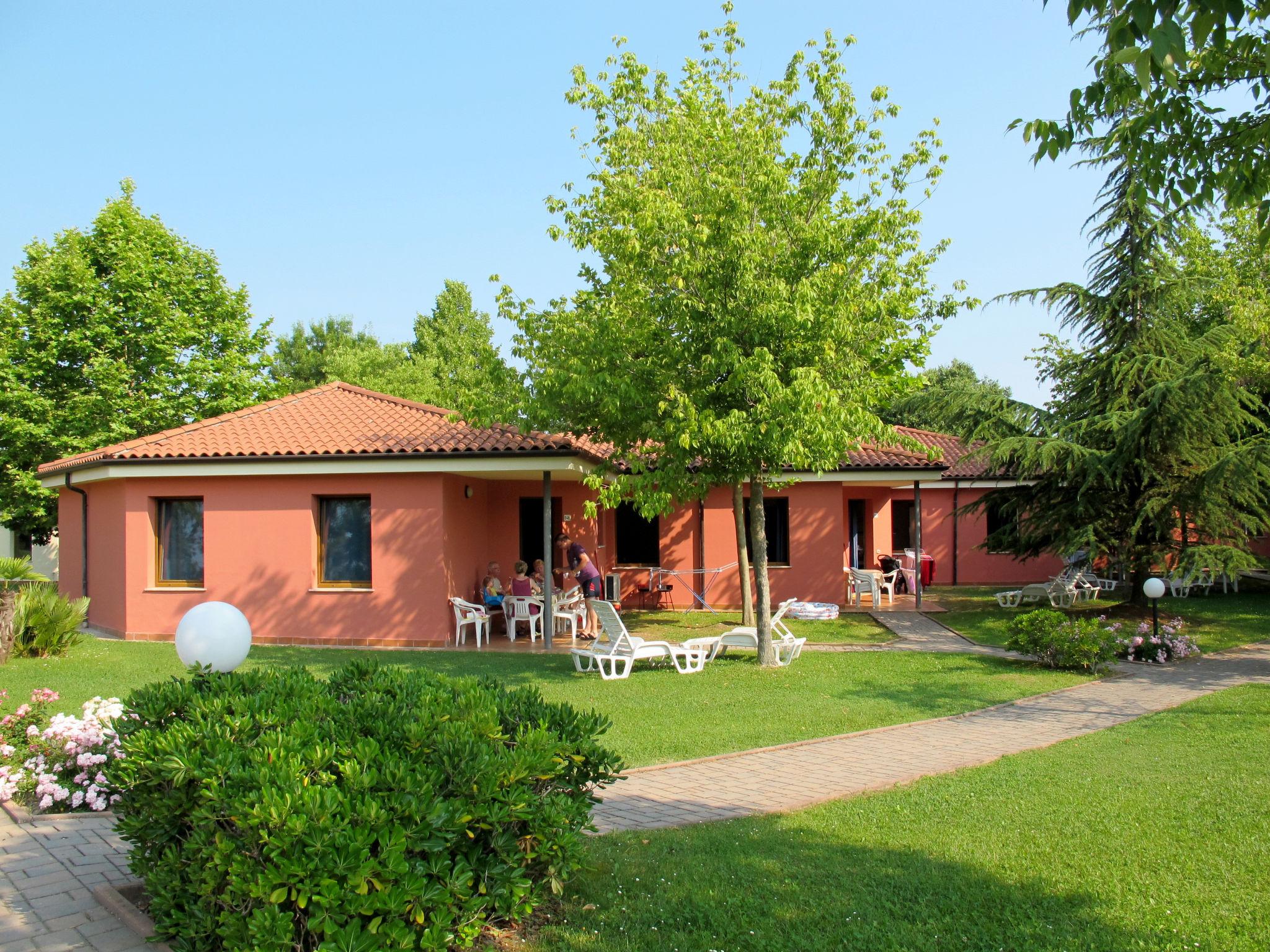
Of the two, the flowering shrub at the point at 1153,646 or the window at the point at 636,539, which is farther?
the window at the point at 636,539

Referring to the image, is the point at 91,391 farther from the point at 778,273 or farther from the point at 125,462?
the point at 778,273

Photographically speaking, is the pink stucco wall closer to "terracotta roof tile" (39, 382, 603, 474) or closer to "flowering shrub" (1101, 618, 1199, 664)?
"terracotta roof tile" (39, 382, 603, 474)

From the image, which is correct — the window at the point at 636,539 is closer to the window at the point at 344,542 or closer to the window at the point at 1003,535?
the window at the point at 344,542

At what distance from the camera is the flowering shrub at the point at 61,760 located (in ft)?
21.1

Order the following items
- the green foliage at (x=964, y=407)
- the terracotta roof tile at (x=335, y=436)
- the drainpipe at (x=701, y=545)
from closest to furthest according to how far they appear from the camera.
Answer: the terracotta roof tile at (x=335, y=436) → the green foliage at (x=964, y=407) → the drainpipe at (x=701, y=545)

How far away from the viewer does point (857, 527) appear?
26391 mm

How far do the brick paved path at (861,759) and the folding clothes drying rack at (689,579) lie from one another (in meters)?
9.20

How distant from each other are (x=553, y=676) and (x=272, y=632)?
628 cm

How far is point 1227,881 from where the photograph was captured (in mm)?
4746

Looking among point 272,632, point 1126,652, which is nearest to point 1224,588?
point 1126,652

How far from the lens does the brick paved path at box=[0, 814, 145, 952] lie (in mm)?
4293

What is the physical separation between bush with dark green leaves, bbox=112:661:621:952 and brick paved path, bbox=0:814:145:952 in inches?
14.8

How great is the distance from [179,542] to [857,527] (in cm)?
1711

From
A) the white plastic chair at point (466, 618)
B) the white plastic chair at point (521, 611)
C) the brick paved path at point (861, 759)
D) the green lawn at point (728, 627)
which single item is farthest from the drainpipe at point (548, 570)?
the brick paved path at point (861, 759)
